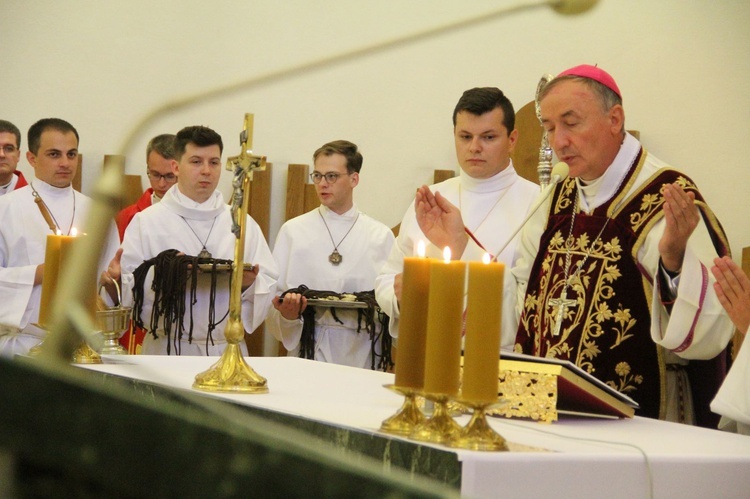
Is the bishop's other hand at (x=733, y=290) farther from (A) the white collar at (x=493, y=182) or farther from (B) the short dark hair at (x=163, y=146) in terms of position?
(B) the short dark hair at (x=163, y=146)

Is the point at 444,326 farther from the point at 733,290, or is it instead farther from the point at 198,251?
the point at 198,251

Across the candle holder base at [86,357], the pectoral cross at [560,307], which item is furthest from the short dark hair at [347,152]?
the candle holder base at [86,357]

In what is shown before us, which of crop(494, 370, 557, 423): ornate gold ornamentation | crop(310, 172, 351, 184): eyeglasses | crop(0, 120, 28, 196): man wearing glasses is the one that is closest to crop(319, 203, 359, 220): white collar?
crop(310, 172, 351, 184): eyeglasses

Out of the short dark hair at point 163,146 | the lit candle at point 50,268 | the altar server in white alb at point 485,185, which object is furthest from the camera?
the short dark hair at point 163,146

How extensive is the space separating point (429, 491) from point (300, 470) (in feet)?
0.17

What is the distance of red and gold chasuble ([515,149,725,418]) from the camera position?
298 cm

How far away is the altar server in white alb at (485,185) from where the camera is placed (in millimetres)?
4129

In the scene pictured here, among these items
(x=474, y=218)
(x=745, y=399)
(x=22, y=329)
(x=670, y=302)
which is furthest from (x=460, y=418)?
(x=22, y=329)

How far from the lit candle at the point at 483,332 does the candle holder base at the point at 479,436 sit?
3cm

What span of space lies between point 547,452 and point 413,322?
11.3 inches

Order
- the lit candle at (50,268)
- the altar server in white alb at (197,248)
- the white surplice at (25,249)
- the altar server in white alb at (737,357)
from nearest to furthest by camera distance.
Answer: the altar server in white alb at (737,357), the lit candle at (50,268), the white surplice at (25,249), the altar server in white alb at (197,248)

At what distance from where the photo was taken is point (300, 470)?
0.37 m

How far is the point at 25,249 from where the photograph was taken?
5191 mm

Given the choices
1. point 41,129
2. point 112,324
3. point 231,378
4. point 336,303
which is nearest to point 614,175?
point 231,378
